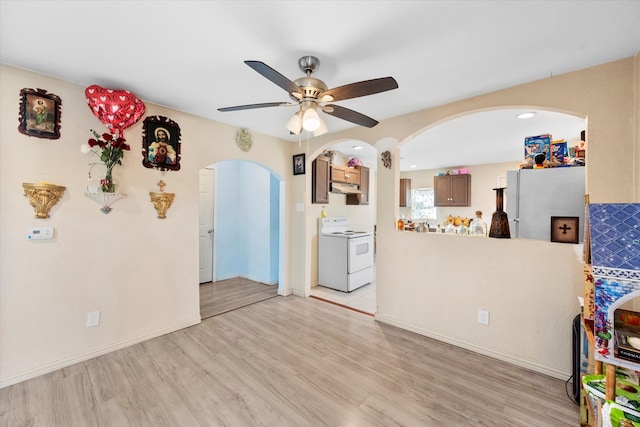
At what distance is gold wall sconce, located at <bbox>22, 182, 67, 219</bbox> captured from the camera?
2.02m

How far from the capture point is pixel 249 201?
503cm

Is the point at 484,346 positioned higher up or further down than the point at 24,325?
further down

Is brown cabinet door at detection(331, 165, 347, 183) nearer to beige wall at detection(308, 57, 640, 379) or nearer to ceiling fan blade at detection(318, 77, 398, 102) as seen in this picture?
beige wall at detection(308, 57, 640, 379)

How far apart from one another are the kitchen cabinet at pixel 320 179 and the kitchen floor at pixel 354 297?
1502 millimetres

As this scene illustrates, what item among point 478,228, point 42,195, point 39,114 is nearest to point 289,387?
point 478,228

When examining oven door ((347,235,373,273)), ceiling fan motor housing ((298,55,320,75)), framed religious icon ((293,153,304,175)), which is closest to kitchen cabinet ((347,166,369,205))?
oven door ((347,235,373,273))

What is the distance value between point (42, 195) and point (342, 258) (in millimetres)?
3474

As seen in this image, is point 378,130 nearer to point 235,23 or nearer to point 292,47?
point 292,47

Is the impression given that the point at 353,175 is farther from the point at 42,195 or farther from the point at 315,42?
the point at 42,195

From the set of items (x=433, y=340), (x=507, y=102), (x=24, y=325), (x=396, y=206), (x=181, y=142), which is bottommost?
(x=433, y=340)

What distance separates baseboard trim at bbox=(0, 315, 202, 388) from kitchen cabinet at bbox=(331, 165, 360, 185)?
3123 millimetres

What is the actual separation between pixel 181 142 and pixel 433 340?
11.4 ft

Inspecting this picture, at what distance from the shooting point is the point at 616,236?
3.79 ft

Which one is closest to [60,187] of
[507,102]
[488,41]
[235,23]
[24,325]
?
[24,325]
